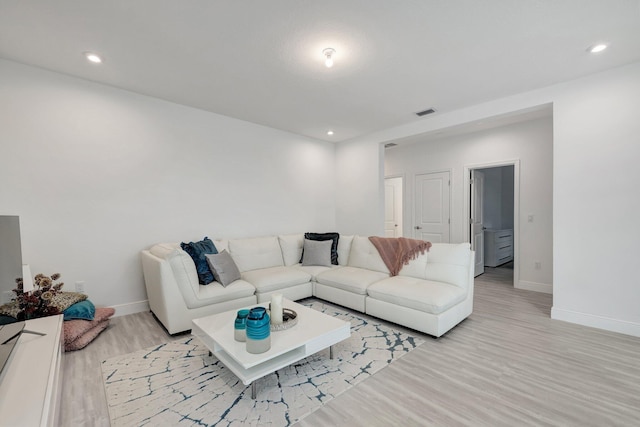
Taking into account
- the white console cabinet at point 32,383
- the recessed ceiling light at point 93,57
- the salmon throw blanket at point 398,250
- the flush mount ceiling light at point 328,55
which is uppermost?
the recessed ceiling light at point 93,57

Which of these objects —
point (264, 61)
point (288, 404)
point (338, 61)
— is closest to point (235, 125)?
point (264, 61)

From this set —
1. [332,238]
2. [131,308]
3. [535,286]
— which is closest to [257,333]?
[131,308]

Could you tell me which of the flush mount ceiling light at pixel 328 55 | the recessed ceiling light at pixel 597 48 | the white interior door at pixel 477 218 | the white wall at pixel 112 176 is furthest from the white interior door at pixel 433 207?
the flush mount ceiling light at pixel 328 55

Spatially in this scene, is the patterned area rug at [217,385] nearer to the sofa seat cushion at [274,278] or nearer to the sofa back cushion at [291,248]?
the sofa seat cushion at [274,278]

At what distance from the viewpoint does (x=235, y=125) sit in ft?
14.0

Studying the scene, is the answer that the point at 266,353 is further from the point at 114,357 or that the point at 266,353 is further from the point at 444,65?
the point at 444,65

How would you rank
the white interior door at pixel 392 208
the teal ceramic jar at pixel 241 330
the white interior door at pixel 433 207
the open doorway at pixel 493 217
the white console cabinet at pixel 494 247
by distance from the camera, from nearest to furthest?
the teal ceramic jar at pixel 241 330
the open doorway at pixel 493 217
the white interior door at pixel 433 207
the white console cabinet at pixel 494 247
the white interior door at pixel 392 208

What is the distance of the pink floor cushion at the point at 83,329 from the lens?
2.44 meters

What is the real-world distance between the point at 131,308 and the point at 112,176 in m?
1.61

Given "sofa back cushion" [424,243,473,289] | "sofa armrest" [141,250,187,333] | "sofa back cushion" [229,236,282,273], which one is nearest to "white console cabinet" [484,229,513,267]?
"sofa back cushion" [424,243,473,289]

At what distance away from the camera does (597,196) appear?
292 cm

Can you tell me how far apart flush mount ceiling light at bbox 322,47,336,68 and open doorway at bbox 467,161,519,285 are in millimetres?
3643

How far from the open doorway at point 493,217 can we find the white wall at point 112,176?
12.9 ft

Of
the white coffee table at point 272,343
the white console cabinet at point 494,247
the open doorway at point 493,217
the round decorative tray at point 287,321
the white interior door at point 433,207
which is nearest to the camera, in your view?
the white coffee table at point 272,343
